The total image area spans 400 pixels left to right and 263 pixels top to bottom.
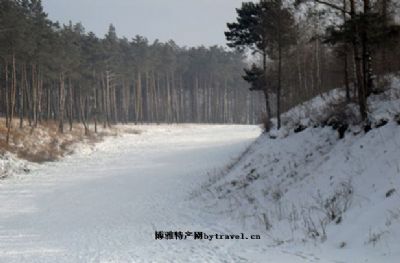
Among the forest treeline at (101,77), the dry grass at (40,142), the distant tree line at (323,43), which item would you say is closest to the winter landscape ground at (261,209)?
the distant tree line at (323,43)

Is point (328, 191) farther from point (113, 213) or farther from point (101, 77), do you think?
point (101, 77)

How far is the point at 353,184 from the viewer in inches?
399

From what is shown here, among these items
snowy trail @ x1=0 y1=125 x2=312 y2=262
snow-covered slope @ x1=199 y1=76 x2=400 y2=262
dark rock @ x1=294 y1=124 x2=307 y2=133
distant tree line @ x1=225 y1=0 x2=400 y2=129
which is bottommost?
snowy trail @ x1=0 y1=125 x2=312 y2=262

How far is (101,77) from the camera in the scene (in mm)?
58188

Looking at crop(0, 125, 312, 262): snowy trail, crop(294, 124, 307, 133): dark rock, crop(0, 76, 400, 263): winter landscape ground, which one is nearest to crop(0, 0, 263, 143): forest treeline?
crop(0, 125, 312, 262): snowy trail

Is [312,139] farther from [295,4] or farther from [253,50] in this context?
[253,50]

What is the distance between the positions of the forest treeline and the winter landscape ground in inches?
562

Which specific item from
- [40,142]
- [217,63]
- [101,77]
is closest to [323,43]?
[40,142]

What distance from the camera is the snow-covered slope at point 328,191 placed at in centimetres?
793

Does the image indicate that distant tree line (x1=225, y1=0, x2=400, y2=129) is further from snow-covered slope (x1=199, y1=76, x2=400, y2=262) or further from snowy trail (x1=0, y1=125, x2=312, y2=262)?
snowy trail (x1=0, y1=125, x2=312, y2=262)

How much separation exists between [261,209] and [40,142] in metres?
27.2

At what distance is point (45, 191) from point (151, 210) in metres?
8.23

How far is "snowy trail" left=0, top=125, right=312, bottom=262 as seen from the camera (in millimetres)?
9516

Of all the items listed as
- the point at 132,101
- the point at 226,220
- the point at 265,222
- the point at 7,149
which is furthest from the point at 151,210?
the point at 132,101
